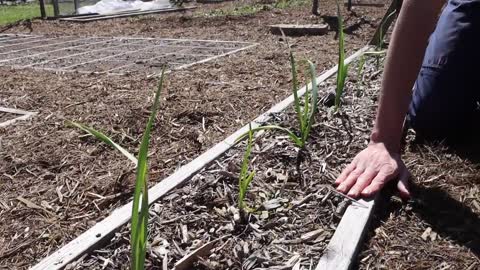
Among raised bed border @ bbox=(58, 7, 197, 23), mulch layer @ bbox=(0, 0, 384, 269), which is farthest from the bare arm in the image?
raised bed border @ bbox=(58, 7, 197, 23)

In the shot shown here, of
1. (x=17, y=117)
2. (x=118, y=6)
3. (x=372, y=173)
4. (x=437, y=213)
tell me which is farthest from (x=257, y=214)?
(x=118, y=6)

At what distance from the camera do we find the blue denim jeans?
1.84 metres

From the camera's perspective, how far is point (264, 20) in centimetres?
642

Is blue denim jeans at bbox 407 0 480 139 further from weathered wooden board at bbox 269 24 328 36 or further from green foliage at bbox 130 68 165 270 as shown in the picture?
weathered wooden board at bbox 269 24 328 36

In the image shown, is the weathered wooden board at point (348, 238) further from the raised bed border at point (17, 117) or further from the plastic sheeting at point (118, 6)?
the plastic sheeting at point (118, 6)

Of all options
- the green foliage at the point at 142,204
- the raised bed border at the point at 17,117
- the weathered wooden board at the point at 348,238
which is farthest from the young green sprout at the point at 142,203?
the raised bed border at the point at 17,117

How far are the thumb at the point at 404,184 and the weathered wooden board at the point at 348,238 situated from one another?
9 centimetres

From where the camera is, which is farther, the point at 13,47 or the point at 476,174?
the point at 13,47

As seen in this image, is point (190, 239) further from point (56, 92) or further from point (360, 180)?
point (56, 92)

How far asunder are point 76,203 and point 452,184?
1191mm

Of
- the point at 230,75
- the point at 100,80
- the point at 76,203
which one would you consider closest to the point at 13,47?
the point at 100,80

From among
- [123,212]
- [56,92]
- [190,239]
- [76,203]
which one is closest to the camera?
[190,239]

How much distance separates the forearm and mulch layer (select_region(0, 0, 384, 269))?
74 centimetres

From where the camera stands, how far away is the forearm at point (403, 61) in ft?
4.31
